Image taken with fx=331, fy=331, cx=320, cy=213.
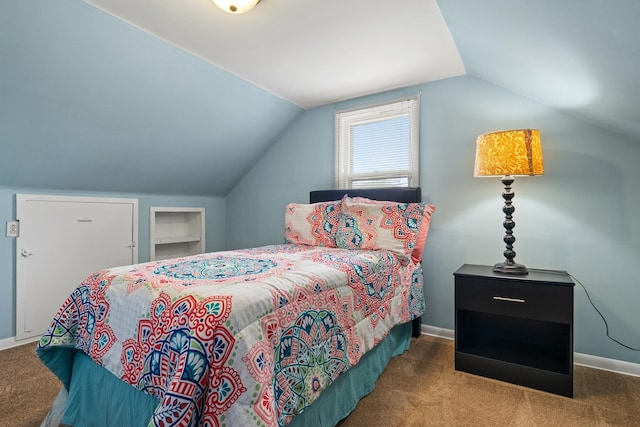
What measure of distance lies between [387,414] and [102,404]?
1321 millimetres

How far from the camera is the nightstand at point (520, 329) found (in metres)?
1.89

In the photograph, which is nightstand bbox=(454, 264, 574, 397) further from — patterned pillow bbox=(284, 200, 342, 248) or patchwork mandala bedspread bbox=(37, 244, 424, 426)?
patterned pillow bbox=(284, 200, 342, 248)

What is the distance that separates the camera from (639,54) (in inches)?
49.9

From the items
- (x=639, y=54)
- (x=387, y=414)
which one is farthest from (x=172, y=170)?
(x=639, y=54)

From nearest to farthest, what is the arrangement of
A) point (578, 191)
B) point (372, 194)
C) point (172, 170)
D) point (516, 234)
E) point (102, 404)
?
1. point (102, 404)
2. point (578, 191)
3. point (516, 234)
4. point (372, 194)
5. point (172, 170)

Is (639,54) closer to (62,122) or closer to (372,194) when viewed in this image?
(372,194)

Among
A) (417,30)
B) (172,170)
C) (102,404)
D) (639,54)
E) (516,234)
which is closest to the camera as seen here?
(639,54)

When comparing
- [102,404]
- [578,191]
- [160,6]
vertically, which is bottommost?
[102,404]

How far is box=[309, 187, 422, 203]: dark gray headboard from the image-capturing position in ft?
9.11

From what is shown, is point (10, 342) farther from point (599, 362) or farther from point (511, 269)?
point (599, 362)

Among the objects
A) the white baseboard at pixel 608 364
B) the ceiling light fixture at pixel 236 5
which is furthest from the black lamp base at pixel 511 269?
the ceiling light fixture at pixel 236 5

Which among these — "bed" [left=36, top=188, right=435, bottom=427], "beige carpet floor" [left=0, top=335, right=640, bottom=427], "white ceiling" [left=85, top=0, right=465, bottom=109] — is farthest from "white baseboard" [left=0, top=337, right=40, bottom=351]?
"white ceiling" [left=85, top=0, right=465, bottom=109]

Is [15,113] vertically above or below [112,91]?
below

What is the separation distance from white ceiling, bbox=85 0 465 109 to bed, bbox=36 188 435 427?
1410mm
